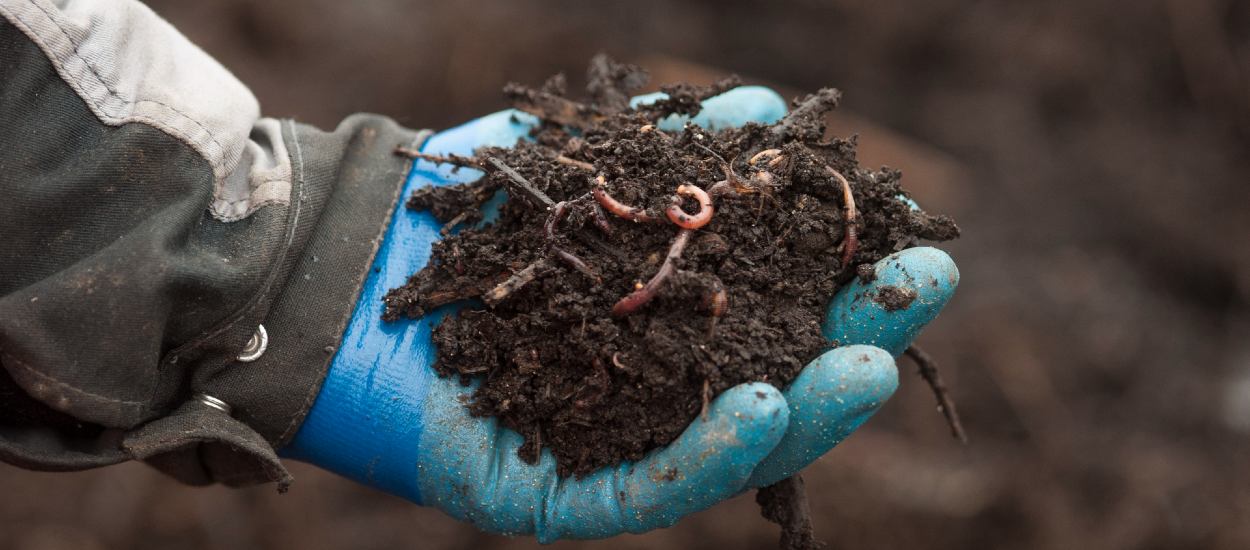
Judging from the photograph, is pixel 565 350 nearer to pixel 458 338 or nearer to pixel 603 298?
pixel 603 298

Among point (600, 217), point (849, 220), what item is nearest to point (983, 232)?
point (849, 220)

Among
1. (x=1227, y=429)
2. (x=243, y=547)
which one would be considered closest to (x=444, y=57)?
(x=243, y=547)

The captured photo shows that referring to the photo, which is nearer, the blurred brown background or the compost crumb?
the compost crumb

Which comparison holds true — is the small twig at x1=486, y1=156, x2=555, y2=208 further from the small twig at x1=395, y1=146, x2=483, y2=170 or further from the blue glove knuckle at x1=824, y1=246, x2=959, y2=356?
the blue glove knuckle at x1=824, y1=246, x2=959, y2=356

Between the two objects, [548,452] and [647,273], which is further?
[548,452]

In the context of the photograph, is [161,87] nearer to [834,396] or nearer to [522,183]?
[522,183]

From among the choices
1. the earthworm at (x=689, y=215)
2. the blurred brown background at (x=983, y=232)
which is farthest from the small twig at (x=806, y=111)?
the blurred brown background at (x=983, y=232)

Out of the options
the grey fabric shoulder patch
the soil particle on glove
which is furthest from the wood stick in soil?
the grey fabric shoulder patch

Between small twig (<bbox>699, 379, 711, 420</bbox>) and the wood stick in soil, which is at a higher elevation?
small twig (<bbox>699, 379, 711, 420</bbox>)
